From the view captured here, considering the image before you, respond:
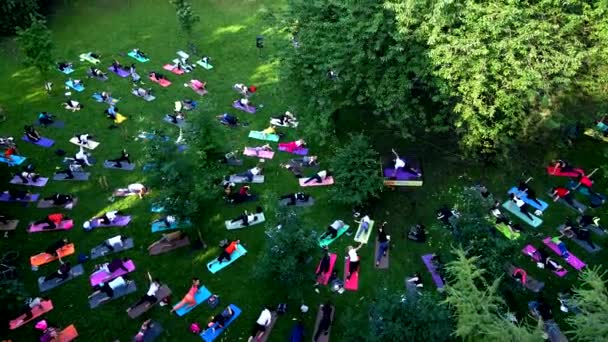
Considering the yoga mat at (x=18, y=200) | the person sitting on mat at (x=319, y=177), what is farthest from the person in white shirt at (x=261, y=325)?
the yoga mat at (x=18, y=200)

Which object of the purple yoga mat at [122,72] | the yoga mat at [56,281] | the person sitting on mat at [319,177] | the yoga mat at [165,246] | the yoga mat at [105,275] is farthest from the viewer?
the purple yoga mat at [122,72]

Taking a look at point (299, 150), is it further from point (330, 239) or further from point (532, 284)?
point (532, 284)

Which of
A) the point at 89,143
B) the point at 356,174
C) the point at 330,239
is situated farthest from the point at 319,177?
the point at 89,143

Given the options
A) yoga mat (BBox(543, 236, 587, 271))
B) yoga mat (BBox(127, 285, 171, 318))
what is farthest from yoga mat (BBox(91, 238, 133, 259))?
yoga mat (BBox(543, 236, 587, 271))

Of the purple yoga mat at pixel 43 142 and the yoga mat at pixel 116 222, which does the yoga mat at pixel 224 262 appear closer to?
the yoga mat at pixel 116 222

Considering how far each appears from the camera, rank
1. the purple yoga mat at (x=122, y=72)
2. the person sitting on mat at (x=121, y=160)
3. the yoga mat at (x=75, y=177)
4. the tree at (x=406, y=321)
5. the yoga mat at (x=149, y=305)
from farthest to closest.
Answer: the purple yoga mat at (x=122, y=72)
the person sitting on mat at (x=121, y=160)
the yoga mat at (x=75, y=177)
the yoga mat at (x=149, y=305)
the tree at (x=406, y=321)

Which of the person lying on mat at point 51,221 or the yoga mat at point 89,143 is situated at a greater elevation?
the yoga mat at point 89,143

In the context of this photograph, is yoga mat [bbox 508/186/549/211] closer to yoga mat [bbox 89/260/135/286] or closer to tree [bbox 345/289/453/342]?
tree [bbox 345/289/453/342]
